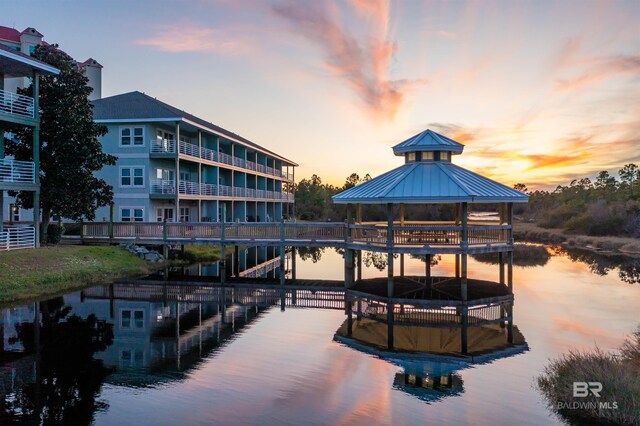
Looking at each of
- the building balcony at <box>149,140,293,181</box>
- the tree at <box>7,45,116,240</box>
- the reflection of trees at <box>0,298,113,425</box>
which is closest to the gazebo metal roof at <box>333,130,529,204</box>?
the reflection of trees at <box>0,298,113,425</box>

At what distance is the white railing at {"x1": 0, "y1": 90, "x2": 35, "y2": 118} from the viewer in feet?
80.3

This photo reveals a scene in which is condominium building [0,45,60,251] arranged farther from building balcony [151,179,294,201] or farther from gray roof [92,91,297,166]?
building balcony [151,179,294,201]

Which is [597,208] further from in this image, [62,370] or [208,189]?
[62,370]

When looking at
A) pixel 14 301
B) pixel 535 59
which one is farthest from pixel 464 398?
pixel 535 59

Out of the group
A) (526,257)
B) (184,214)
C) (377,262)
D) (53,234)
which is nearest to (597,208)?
(526,257)

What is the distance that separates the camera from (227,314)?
1941 centimetres

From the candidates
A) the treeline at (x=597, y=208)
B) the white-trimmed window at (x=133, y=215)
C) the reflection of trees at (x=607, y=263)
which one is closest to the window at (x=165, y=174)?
the white-trimmed window at (x=133, y=215)

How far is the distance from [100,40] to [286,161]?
3977 cm

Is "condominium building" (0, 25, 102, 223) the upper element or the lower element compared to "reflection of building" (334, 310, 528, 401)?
upper

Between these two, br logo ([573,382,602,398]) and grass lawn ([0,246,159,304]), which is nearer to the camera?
br logo ([573,382,602,398])

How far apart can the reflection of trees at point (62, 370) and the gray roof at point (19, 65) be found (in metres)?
13.1

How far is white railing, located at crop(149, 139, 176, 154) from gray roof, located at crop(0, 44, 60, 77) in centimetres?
985

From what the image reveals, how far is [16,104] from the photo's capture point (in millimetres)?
25062

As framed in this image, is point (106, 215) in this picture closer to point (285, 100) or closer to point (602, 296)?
point (285, 100)
